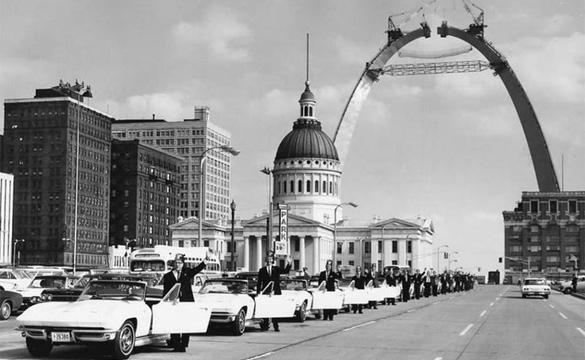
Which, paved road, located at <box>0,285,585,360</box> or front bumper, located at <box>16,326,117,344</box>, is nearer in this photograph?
front bumper, located at <box>16,326,117,344</box>

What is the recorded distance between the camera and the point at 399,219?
17488cm

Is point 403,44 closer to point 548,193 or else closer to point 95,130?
point 548,193

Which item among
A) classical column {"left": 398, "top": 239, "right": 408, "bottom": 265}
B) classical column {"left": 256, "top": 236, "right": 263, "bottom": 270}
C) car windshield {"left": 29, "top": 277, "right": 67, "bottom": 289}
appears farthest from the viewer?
classical column {"left": 398, "top": 239, "right": 408, "bottom": 265}

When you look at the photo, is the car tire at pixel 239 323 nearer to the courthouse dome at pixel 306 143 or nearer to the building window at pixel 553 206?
the courthouse dome at pixel 306 143

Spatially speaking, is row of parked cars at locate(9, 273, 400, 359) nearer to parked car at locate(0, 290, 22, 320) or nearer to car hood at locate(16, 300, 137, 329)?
car hood at locate(16, 300, 137, 329)

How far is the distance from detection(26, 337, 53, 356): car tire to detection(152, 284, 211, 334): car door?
1.93 meters

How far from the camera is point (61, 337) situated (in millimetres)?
16156

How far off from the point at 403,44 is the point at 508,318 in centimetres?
15638

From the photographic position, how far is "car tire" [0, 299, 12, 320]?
95.9ft

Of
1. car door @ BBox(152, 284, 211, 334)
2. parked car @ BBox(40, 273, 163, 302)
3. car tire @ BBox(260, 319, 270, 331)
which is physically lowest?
car tire @ BBox(260, 319, 270, 331)

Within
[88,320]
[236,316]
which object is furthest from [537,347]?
[88,320]

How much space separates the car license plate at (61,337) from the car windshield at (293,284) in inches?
503

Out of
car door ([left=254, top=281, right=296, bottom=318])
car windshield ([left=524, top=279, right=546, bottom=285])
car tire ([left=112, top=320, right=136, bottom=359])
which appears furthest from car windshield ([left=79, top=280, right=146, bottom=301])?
car windshield ([left=524, top=279, right=546, bottom=285])

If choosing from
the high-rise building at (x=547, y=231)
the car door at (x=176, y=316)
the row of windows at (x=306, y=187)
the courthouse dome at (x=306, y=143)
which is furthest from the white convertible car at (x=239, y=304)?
the high-rise building at (x=547, y=231)
